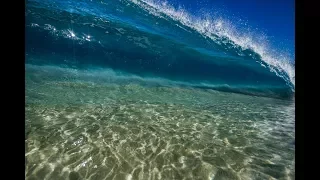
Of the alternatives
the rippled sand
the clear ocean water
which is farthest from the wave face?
the rippled sand

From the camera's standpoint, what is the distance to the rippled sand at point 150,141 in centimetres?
331

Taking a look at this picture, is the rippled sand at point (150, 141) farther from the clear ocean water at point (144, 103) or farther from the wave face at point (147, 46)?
the wave face at point (147, 46)

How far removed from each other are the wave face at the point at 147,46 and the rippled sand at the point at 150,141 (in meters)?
8.12

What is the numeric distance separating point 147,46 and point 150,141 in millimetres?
13330

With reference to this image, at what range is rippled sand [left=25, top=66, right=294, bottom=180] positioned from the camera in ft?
10.9

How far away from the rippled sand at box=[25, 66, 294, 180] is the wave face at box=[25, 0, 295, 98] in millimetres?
8117

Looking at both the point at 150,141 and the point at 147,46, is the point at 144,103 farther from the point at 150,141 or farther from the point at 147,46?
the point at 147,46

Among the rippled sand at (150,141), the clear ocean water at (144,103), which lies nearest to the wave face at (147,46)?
the clear ocean water at (144,103)

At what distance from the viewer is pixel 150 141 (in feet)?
14.1

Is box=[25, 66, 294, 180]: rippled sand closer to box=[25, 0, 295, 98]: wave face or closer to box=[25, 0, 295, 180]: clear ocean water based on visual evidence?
box=[25, 0, 295, 180]: clear ocean water

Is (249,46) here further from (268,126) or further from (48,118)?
(48,118)
